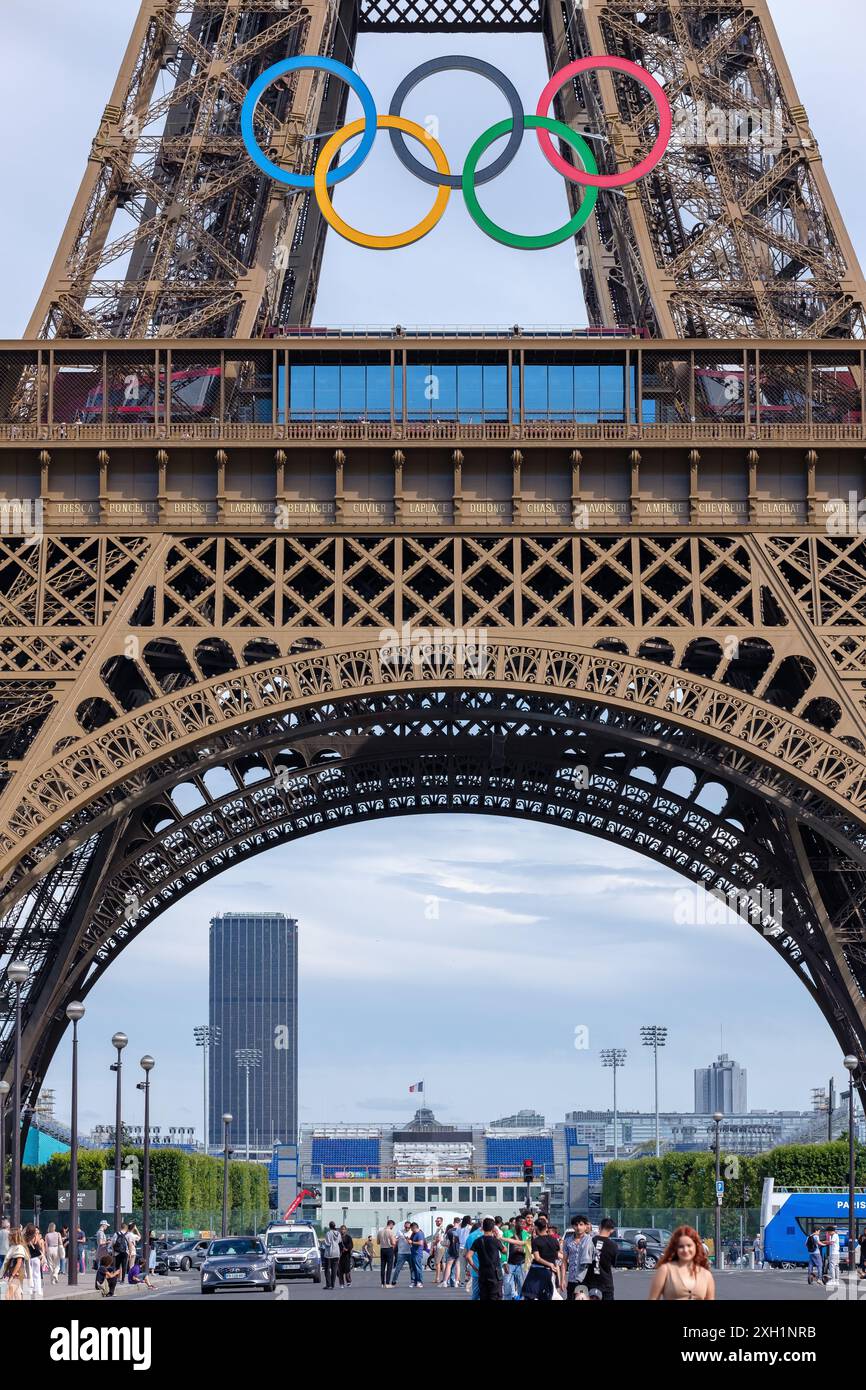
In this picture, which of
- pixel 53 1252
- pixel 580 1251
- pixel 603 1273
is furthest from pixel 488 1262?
pixel 53 1252

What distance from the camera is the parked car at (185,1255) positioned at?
2945 inches

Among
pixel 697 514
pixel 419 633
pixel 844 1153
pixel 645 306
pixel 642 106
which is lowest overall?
pixel 844 1153

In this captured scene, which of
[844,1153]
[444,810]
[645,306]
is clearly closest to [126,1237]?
[444,810]

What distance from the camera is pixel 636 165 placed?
51.2 m

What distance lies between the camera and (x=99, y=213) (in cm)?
5084

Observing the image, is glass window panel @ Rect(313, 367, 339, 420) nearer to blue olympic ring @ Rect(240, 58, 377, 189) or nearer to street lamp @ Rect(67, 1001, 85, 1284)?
blue olympic ring @ Rect(240, 58, 377, 189)

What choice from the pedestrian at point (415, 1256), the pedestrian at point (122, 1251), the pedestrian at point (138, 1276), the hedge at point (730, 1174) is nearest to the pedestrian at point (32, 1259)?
the pedestrian at point (122, 1251)

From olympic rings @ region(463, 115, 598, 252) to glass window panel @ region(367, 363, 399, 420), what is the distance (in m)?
4.17

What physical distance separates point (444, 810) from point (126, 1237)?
18654 millimetres

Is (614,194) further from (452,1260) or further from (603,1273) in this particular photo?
(603,1273)

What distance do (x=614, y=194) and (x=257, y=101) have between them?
34.8 feet

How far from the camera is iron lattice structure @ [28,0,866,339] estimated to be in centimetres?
5047
